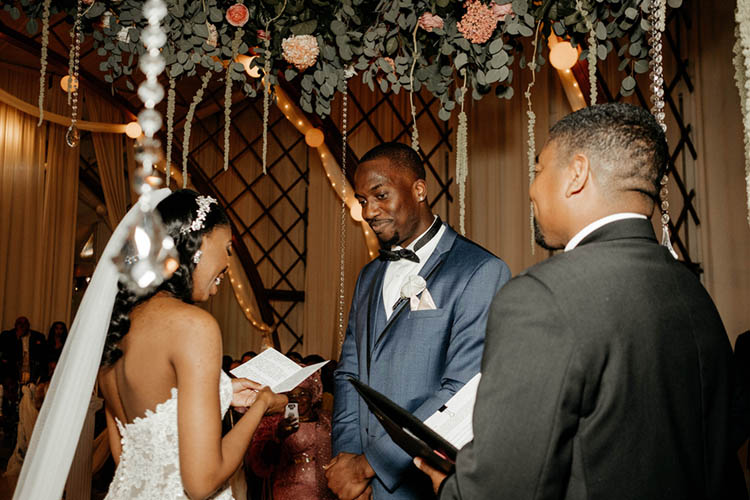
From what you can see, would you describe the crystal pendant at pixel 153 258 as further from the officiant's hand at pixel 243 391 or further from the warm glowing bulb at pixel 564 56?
the warm glowing bulb at pixel 564 56

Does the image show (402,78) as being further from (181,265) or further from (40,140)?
(40,140)

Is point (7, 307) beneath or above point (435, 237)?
beneath

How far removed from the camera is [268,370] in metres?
2.06

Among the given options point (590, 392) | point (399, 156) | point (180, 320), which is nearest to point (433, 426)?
point (590, 392)

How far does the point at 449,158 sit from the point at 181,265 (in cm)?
555

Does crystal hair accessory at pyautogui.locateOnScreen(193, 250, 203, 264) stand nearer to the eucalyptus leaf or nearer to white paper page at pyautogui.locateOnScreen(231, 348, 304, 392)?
white paper page at pyautogui.locateOnScreen(231, 348, 304, 392)

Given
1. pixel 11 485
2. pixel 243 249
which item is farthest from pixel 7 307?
pixel 11 485

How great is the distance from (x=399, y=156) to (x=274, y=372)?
3.10 ft

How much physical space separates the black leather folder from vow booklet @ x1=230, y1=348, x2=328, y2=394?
0.62 metres

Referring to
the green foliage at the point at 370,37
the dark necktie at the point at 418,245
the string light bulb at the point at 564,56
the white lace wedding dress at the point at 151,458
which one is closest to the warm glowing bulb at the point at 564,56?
the string light bulb at the point at 564,56

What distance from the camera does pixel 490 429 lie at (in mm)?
1051

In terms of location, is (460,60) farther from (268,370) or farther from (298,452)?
(298,452)

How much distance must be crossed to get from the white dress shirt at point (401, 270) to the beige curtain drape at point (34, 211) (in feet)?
27.8

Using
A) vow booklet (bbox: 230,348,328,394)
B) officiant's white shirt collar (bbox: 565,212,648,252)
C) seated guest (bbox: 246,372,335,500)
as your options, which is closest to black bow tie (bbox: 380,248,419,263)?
vow booklet (bbox: 230,348,328,394)
